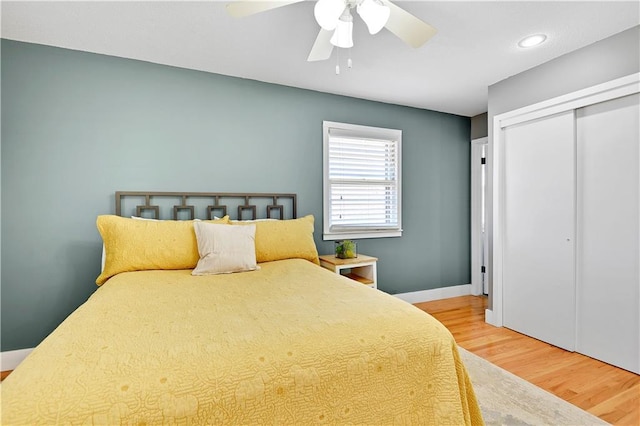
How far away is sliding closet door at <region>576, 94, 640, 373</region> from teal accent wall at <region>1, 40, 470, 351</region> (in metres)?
2.09

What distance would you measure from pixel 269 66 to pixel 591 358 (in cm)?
362

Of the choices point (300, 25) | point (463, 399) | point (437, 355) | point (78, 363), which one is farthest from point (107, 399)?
point (300, 25)

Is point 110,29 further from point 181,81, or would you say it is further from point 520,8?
point 520,8

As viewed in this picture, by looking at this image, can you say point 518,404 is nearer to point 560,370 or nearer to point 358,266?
point 560,370

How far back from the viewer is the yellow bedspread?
87 cm

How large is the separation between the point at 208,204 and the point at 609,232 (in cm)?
333

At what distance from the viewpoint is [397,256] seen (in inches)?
158

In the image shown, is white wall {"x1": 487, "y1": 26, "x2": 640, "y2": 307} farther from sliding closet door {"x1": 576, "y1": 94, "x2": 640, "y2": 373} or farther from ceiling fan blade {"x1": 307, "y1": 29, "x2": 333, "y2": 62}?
ceiling fan blade {"x1": 307, "y1": 29, "x2": 333, "y2": 62}

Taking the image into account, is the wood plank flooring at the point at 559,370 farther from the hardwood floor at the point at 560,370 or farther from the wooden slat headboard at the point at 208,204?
the wooden slat headboard at the point at 208,204

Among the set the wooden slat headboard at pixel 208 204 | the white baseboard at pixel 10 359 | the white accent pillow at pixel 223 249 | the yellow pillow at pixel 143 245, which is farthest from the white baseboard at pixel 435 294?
the white baseboard at pixel 10 359

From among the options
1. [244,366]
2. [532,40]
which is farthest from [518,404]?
[532,40]

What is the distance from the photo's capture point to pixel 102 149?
2.70 meters

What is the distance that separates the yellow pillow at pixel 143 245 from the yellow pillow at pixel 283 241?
1.48ft

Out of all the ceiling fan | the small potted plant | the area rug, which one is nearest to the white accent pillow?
the small potted plant
